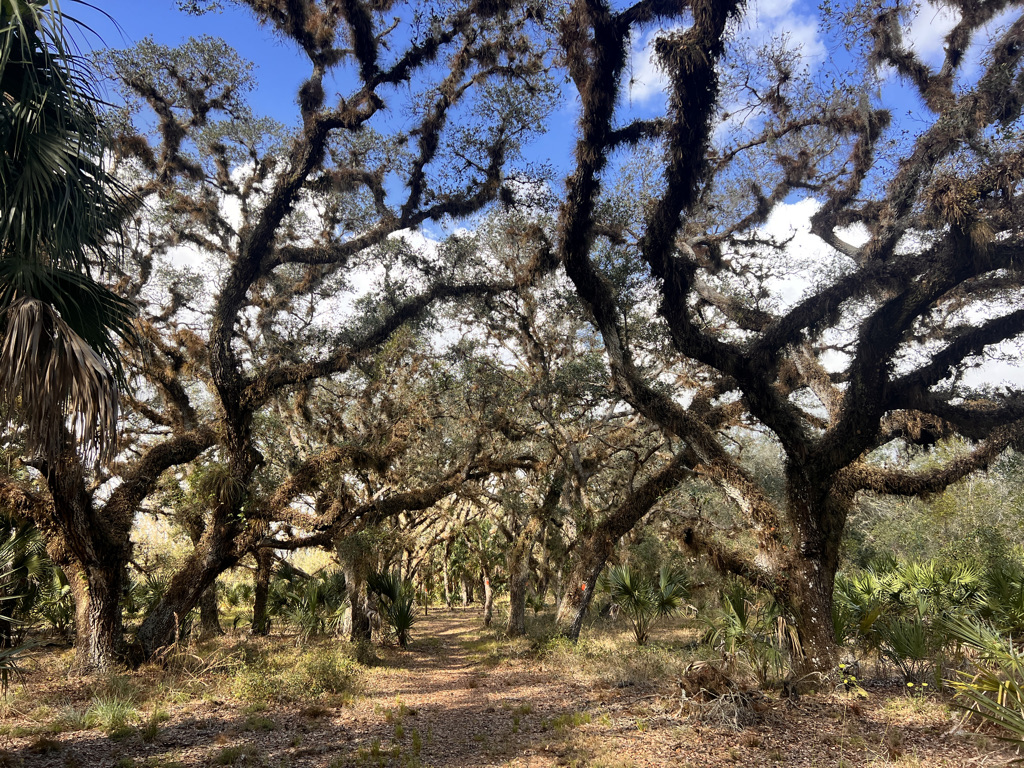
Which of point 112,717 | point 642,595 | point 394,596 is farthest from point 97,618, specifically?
point 642,595

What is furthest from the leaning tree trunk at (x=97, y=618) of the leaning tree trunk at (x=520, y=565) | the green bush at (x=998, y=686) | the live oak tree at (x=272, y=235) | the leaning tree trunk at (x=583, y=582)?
the green bush at (x=998, y=686)

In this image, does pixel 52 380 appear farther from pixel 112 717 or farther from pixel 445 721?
pixel 445 721

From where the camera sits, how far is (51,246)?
195 inches

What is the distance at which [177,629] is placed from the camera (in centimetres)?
1026

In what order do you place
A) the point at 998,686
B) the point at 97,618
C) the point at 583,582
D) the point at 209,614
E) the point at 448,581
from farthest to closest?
the point at 448,581 < the point at 209,614 < the point at 583,582 < the point at 97,618 < the point at 998,686

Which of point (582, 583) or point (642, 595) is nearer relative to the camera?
point (642, 595)

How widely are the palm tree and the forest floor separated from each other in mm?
3748

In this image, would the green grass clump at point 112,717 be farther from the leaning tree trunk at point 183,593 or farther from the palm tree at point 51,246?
the palm tree at point 51,246

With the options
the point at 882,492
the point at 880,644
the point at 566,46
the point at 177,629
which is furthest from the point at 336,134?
the point at 880,644

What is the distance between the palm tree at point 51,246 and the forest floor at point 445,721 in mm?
3748

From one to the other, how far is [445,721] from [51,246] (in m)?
7.46

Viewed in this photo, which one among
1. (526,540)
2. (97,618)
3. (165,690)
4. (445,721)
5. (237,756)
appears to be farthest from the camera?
(526,540)

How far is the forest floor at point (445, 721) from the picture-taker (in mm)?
5801

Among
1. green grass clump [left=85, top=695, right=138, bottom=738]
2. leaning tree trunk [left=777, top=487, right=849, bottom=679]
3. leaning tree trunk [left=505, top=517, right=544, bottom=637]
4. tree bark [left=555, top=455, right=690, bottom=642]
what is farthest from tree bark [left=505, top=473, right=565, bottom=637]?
green grass clump [left=85, top=695, right=138, bottom=738]
